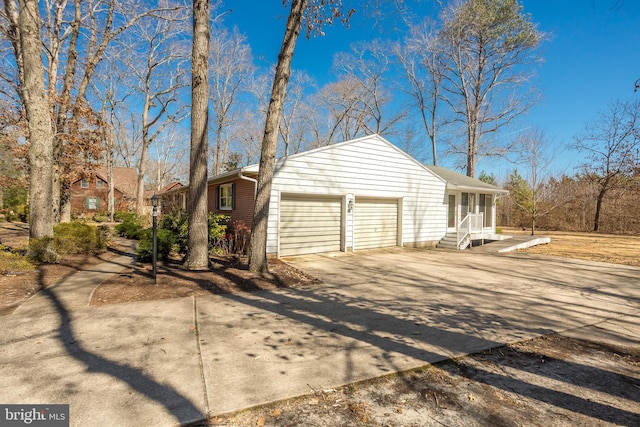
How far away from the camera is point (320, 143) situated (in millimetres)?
28438

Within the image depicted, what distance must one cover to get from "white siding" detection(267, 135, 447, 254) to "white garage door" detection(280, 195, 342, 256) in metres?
0.33

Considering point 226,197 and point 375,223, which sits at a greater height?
point 226,197

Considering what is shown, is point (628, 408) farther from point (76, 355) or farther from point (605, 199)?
point (605, 199)

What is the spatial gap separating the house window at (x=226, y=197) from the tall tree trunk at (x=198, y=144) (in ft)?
13.5

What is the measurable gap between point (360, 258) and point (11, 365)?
7.48 metres

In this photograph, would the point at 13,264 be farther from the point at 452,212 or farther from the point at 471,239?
the point at 452,212

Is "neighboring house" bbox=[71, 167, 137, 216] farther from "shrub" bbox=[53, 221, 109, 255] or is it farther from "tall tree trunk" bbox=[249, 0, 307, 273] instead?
"tall tree trunk" bbox=[249, 0, 307, 273]

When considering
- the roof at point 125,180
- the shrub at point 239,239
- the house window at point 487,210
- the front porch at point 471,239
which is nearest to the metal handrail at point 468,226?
the front porch at point 471,239

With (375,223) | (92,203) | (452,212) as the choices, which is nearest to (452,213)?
(452,212)

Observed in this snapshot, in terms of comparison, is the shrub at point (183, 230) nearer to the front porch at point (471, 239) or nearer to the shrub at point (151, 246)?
the shrub at point (151, 246)

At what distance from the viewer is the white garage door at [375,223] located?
10539mm

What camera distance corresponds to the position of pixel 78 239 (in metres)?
8.10

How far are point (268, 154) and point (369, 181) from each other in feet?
16.2

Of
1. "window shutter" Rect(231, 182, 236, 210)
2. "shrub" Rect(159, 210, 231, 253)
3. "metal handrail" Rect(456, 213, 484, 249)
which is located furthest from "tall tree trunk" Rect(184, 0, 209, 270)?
"metal handrail" Rect(456, 213, 484, 249)
